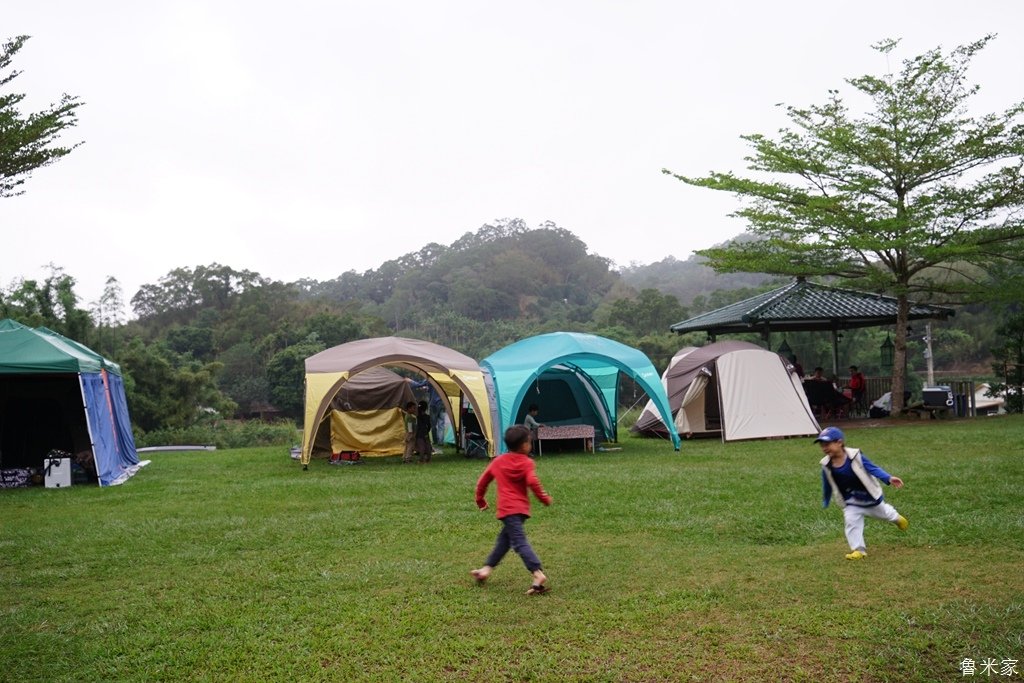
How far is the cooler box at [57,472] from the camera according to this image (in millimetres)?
13648

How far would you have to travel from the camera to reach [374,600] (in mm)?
6168

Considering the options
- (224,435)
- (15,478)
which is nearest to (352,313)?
(224,435)

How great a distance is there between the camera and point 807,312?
2212 centimetres

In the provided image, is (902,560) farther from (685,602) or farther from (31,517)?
(31,517)

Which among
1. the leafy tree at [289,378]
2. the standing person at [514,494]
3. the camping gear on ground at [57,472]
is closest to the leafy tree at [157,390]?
the leafy tree at [289,378]

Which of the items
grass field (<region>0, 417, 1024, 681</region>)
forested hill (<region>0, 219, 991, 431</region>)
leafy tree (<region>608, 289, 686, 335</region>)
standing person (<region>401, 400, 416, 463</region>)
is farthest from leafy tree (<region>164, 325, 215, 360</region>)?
grass field (<region>0, 417, 1024, 681</region>)

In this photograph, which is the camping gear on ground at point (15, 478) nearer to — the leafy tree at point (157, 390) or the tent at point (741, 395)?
the tent at point (741, 395)

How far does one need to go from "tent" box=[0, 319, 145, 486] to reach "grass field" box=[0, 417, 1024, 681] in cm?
286

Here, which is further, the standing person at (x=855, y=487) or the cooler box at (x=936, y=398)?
the cooler box at (x=936, y=398)

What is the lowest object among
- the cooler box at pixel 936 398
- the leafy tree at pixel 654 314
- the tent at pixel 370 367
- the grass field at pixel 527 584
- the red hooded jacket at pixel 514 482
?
the cooler box at pixel 936 398

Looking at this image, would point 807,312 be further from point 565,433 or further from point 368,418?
point 368,418

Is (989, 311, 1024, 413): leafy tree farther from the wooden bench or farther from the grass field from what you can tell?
the grass field

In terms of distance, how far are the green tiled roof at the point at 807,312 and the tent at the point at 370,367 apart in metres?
8.30

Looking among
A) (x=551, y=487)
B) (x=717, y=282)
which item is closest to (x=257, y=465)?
(x=551, y=487)
